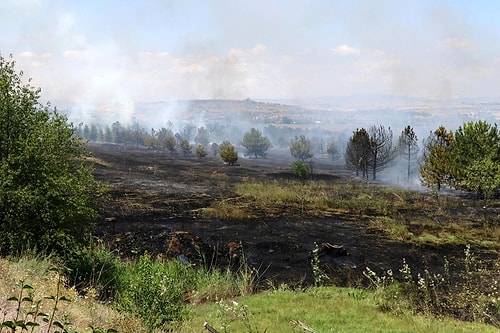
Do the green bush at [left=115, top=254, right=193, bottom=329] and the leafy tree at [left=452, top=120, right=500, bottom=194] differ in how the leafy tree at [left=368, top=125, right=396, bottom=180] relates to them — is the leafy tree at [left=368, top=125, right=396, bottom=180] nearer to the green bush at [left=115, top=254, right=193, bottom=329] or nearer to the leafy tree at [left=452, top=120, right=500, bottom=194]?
the leafy tree at [left=452, top=120, right=500, bottom=194]

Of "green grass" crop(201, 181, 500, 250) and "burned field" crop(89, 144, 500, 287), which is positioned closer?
"burned field" crop(89, 144, 500, 287)

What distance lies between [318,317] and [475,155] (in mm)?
30061

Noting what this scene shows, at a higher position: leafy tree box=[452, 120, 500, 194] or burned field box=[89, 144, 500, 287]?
leafy tree box=[452, 120, 500, 194]

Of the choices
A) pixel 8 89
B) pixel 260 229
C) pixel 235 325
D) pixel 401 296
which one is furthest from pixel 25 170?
pixel 260 229

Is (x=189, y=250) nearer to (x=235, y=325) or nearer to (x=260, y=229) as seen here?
(x=260, y=229)

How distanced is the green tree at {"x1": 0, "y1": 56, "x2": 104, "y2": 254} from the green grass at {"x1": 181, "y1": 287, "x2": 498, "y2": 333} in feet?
18.2

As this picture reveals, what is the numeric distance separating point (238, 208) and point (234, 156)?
4564 cm

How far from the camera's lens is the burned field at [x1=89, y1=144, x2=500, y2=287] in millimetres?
22516

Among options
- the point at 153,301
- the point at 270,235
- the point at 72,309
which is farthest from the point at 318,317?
the point at 270,235


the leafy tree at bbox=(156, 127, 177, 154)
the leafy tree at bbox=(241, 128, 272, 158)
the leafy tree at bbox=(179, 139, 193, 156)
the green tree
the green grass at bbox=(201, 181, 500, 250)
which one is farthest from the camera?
the leafy tree at bbox=(241, 128, 272, 158)

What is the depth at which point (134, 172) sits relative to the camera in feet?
218

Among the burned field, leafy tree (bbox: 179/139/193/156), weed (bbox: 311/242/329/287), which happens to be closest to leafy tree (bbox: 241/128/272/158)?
leafy tree (bbox: 179/139/193/156)

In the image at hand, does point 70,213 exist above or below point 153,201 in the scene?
above

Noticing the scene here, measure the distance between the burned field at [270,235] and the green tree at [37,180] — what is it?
13.0 feet
